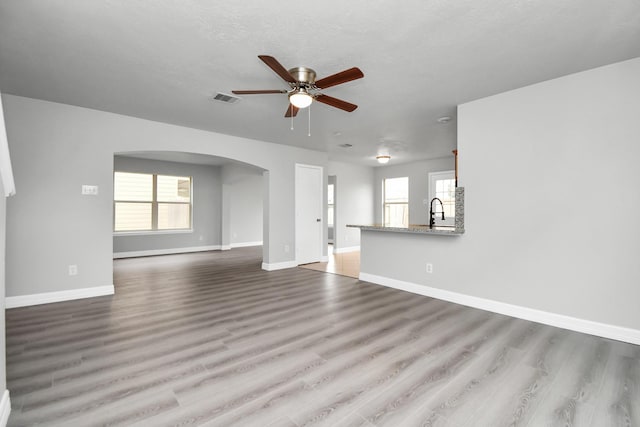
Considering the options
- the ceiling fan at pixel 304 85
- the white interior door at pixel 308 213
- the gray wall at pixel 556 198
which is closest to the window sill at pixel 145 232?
the white interior door at pixel 308 213

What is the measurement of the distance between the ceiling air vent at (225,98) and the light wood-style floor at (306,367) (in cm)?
256

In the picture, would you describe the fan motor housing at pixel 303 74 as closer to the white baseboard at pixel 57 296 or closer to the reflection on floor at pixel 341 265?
the reflection on floor at pixel 341 265

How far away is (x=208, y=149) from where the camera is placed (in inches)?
209

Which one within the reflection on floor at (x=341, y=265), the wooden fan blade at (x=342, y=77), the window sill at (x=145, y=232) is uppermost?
the wooden fan blade at (x=342, y=77)

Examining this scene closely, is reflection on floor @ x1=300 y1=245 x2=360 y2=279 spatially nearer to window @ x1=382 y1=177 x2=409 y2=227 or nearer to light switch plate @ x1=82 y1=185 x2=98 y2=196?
window @ x1=382 y1=177 x2=409 y2=227

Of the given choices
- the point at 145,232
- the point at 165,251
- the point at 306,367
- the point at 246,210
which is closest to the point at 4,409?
the point at 306,367

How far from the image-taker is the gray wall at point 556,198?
2.82 metres

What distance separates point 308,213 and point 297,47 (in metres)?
4.41

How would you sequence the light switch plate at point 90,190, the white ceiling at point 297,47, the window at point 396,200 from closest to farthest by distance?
the white ceiling at point 297,47, the light switch plate at point 90,190, the window at point 396,200

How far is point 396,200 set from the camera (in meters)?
9.20

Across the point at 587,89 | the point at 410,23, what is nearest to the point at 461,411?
the point at 410,23

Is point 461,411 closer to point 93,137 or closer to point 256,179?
point 93,137

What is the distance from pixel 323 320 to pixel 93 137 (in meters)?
3.93

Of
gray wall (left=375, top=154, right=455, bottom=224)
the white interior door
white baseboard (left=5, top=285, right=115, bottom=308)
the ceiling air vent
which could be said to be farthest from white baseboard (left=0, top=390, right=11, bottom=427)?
gray wall (left=375, top=154, right=455, bottom=224)
